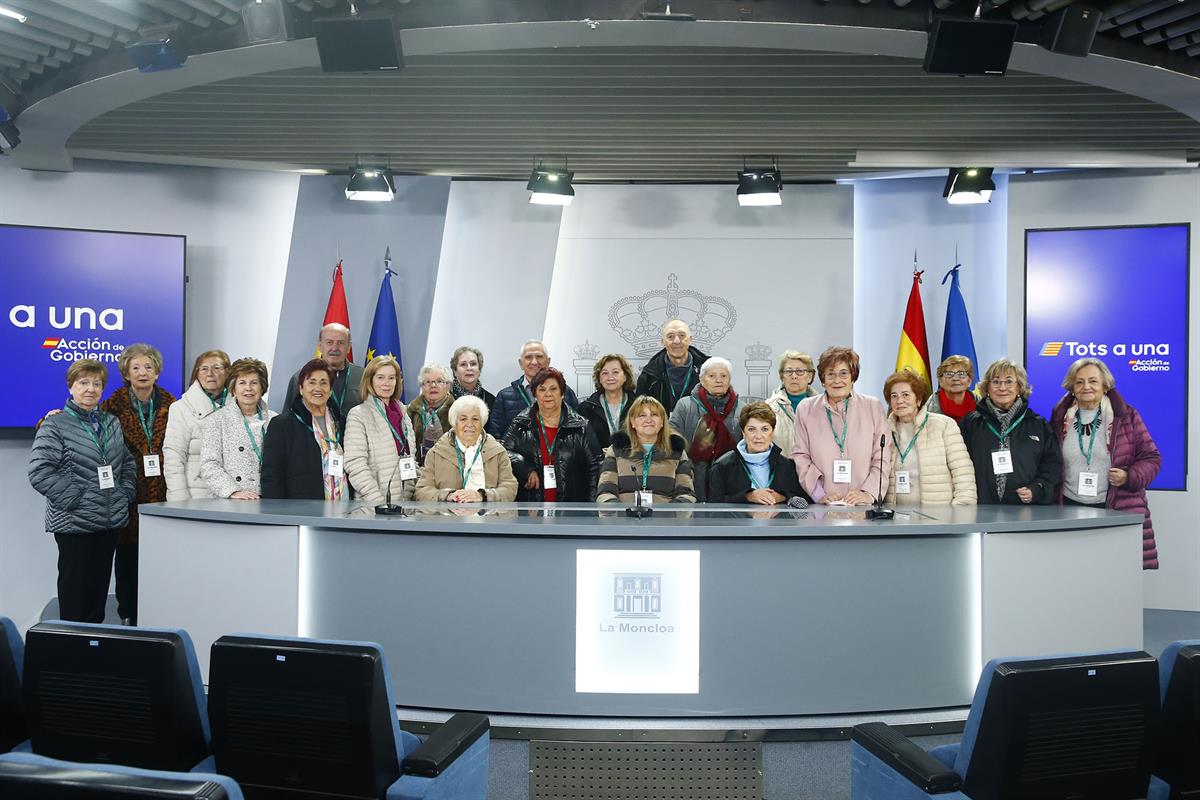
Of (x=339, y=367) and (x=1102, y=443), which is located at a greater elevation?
(x=339, y=367)

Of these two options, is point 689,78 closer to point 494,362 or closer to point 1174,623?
point 494,362

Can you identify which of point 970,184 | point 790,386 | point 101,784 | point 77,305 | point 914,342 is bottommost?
point 101,784

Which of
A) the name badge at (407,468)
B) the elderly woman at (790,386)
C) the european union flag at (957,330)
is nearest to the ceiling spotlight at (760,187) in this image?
the european union flag at (957,330)

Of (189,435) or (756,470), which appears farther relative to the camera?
(189,435)

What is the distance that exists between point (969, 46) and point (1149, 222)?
348 centimetres

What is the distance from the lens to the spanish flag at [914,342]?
23.4 feet

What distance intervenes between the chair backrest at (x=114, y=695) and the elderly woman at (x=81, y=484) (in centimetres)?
286

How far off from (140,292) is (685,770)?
5478 mm

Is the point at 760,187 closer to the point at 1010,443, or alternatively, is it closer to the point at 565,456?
the point at 1010,443

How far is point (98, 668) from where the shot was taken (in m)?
2.19

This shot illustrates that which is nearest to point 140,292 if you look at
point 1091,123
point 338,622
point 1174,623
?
point 338,622

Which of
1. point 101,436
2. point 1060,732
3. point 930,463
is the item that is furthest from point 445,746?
point 101,436

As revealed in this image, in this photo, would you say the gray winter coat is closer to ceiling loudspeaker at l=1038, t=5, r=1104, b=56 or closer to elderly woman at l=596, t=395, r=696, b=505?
elderly woman at l=596, t=395, r=696, b=505

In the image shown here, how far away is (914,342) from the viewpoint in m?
7.16
